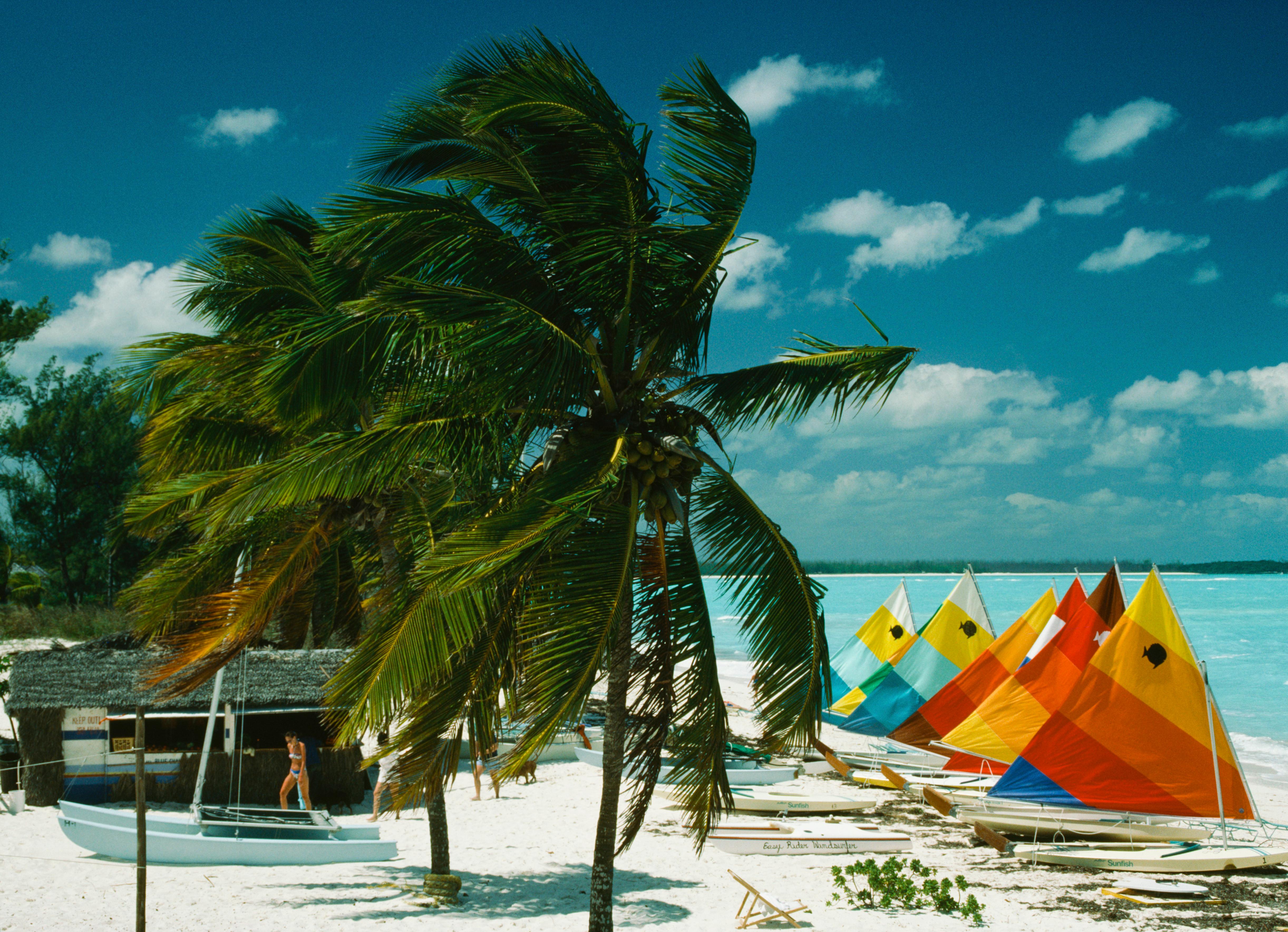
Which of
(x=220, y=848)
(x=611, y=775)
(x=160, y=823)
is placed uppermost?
(x=611, y=775)

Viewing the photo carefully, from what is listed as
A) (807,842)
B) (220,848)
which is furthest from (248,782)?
(807,842)

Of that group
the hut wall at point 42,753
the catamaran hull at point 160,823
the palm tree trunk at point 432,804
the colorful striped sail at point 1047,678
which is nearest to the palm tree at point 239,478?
the palm tree trunk at point 432,804

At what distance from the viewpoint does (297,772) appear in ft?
43.7

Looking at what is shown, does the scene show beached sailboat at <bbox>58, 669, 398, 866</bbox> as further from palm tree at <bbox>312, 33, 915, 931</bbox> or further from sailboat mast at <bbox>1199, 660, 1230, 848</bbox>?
sailboat mast at <bbox>1199, 660, 1230, 848</bbox>

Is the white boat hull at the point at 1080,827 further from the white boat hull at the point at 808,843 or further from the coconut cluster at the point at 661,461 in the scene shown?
the coconut cluster at the point at 661,461

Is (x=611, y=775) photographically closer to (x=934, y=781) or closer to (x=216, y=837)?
(x=216, y=837)

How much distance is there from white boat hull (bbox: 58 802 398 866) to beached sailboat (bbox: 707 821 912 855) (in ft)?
15.5

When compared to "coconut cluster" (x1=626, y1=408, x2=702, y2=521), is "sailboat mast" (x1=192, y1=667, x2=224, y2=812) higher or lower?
lower

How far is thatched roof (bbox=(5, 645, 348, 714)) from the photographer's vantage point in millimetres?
13578

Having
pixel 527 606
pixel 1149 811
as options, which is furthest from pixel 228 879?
pixel 1149 811

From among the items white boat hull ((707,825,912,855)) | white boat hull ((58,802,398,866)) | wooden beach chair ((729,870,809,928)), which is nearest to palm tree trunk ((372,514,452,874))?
white boat hull ((58,802,398,866))

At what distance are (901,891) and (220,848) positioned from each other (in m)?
8.21

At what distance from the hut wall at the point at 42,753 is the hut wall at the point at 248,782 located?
33.7 inches

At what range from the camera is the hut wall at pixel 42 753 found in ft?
45.3
